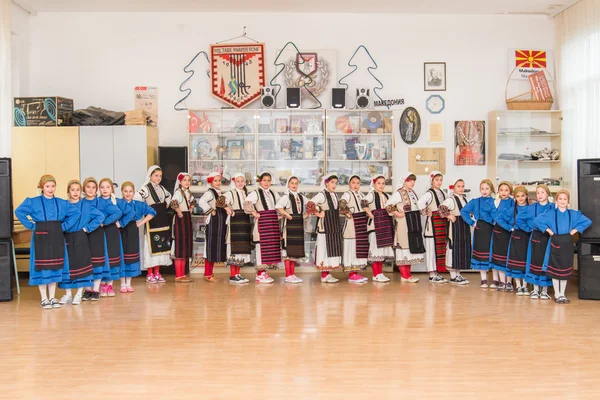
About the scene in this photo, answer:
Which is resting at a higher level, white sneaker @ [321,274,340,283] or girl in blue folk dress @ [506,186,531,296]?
girl in blue folk dress @ [506,186,531,296]

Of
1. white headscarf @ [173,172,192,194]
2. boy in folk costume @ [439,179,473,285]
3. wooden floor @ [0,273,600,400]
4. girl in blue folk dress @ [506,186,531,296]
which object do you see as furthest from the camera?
white headscarf @ [173,172,192,194]

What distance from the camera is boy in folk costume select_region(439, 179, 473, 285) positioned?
7.94m

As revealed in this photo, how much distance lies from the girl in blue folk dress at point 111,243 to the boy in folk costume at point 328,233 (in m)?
2.32

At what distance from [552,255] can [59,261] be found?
5.18 m

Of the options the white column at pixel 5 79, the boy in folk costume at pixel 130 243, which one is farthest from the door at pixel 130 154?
the white column at pixel 5 79

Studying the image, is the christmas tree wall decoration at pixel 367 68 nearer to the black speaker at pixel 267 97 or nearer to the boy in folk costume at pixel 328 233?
the black speaker at pixel 267 97

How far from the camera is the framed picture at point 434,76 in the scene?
30.7 feet

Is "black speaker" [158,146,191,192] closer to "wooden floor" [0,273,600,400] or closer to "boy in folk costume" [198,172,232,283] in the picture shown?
"boy in folk costume" [198,172,232,283]

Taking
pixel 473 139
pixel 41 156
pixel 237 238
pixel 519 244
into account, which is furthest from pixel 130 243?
pixel 473 139

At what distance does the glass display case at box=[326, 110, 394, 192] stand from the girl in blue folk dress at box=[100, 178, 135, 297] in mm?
3137

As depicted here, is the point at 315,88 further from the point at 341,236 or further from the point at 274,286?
the point at 274,286

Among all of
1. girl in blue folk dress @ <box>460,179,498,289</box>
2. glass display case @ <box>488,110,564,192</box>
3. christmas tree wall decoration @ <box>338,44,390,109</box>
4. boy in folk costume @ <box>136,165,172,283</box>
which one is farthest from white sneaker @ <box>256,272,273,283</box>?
glass display case @ <box>488,110,564,192</box>

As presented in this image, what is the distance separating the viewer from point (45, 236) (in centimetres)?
659

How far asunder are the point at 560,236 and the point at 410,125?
3200mm
